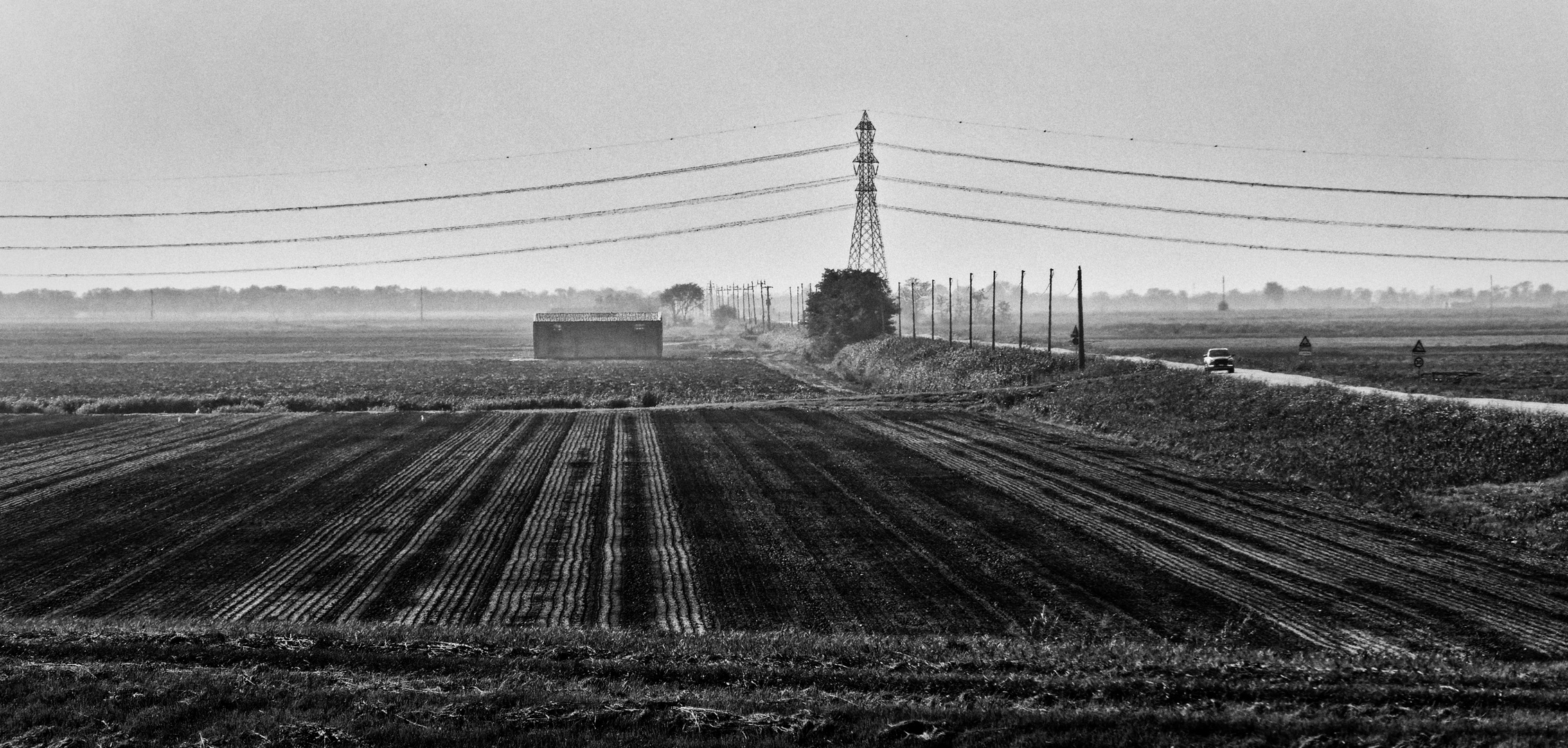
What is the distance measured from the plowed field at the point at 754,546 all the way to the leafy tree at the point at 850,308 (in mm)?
50245

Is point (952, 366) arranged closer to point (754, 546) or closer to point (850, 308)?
point (850, 308)

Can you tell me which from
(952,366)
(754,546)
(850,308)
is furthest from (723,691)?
(850,308)

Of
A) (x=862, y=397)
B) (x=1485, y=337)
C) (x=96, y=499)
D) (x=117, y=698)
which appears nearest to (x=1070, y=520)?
(x=117, y=698)

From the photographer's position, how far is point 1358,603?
16.4m

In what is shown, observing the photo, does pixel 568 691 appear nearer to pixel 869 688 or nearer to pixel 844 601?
pixel 869 688

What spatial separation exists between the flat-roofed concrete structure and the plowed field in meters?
69.1

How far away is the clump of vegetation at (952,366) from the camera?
5312 centimetres

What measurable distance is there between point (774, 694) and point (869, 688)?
42.2 inches

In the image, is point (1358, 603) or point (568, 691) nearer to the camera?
point (568, 691)

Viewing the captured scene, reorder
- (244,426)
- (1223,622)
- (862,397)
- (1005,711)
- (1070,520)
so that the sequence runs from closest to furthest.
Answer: (1005,711)
(1223,622)
(1070,520)
(244,426)
(862,397)

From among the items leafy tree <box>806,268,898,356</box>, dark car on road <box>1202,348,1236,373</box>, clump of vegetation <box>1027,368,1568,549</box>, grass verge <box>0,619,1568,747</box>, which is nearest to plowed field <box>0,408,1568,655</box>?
clump of vegetation <box>1027,368,1568,549</box>

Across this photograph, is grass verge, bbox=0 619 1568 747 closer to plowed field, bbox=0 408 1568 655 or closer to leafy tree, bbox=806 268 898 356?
plowed field, bbox=0 408 1568 655

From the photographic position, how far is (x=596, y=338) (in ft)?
345

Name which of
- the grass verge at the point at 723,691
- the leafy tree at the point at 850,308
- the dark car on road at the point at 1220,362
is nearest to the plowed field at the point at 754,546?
the grass verge at the point at 723,691
